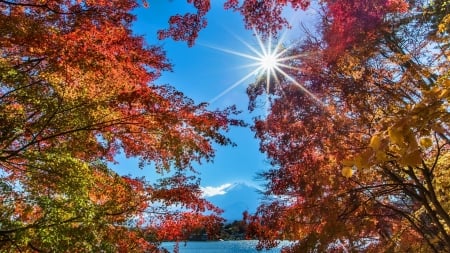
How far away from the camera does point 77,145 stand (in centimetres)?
798

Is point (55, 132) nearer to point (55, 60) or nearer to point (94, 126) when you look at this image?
point (94, 126)

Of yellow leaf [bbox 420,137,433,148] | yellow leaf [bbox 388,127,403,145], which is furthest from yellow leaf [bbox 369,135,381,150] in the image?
yellow leaf [bbox 420,137,433,148]

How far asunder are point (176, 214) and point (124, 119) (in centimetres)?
347

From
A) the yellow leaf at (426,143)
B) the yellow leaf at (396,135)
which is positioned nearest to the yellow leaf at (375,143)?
the yellow leaf at (396,135)

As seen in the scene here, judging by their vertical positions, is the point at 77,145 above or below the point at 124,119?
below

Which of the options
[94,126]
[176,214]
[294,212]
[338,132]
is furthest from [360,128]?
[94,126]

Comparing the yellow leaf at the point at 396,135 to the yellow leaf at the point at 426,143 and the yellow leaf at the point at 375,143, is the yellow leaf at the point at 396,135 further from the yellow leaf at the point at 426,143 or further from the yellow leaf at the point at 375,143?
the yellow leaf at the point at 426,143

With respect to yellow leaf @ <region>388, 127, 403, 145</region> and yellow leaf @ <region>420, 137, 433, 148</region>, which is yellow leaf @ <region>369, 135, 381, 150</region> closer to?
yellow leaf @ <region>388, 127, 403, 145</region>

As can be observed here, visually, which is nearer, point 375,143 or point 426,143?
point 375,143

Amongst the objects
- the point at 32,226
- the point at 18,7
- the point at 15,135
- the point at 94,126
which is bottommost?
the point at 32,226

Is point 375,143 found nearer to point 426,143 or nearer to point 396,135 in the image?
point 396,135

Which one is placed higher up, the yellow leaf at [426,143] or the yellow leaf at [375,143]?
the yellow leaf at [426,143]

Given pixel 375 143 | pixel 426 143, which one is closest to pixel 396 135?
pixel 375 143

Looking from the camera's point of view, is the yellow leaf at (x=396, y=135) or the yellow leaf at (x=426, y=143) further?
the yellow leaf at (x=426, y=143)
